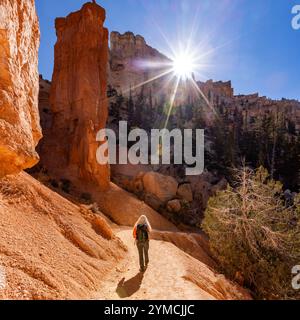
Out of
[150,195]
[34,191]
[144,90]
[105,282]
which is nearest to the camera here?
[105,282]

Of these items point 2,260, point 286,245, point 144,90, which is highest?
point 144,90

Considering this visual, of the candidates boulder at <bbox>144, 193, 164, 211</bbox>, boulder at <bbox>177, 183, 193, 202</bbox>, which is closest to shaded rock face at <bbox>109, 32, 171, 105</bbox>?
boulder at <bbox>177, 183, 193, 202</bbox>

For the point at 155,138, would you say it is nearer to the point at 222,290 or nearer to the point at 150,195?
the point at 150,195

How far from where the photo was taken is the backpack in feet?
27.4

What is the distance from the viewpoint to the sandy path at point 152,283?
6.43 meters

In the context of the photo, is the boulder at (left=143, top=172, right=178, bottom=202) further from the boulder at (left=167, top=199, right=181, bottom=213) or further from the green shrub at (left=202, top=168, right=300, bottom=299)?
the green shrub at (left=202, top=168, right=300, bottom=299)

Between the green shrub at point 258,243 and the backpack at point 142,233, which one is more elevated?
the backpack at point 142,233

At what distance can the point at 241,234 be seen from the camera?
42.7 feet

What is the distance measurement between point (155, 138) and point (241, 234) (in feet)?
98.4

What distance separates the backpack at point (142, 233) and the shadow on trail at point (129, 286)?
1142 mm
